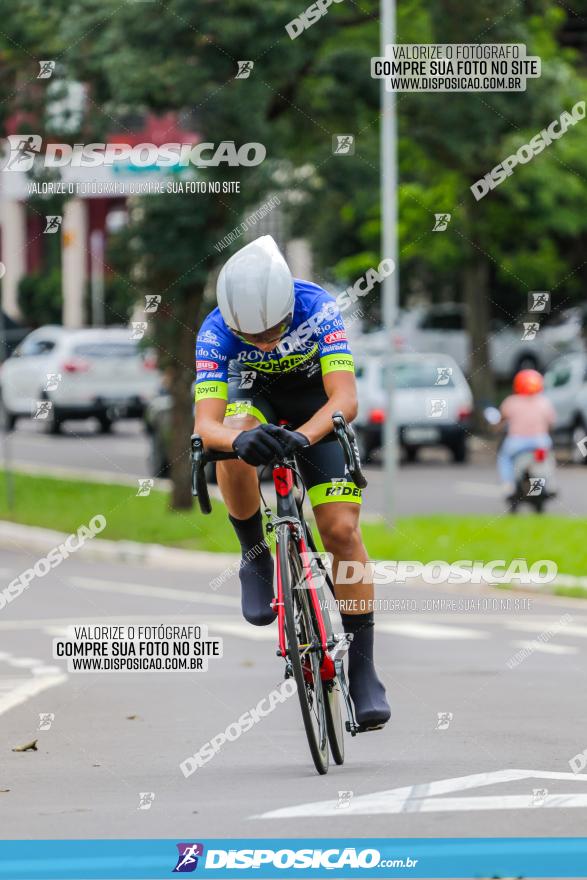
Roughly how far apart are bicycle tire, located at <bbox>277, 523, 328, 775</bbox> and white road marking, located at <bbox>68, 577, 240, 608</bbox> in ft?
23.8

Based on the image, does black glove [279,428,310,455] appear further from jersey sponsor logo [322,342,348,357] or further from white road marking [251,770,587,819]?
white road marking [251,770,587,819]

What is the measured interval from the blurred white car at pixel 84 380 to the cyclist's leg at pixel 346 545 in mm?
28132

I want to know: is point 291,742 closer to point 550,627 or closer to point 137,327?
point 550,627

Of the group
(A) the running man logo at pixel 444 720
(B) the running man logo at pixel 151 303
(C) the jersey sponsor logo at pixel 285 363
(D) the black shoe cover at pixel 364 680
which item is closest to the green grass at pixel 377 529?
(B) the running man logo at pixel 151 303

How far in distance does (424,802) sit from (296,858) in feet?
3.11

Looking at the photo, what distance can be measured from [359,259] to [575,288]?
224 inches

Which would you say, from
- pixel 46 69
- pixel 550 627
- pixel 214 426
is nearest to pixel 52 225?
pixel 46 69

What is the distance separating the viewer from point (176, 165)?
1853cm

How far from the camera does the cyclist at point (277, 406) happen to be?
6742 mm

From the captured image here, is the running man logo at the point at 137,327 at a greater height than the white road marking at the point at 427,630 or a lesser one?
greater

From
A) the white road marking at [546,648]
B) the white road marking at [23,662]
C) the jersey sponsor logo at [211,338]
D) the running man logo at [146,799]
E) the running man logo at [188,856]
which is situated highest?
the jersey sponsor logo at [211,338]

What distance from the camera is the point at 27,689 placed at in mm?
9805

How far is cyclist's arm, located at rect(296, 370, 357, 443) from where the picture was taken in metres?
6.88

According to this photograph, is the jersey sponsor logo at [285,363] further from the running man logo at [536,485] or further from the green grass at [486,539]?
the running man logo at [536,485]
